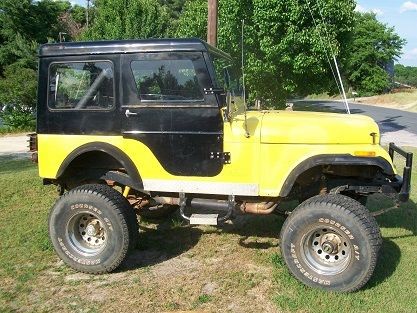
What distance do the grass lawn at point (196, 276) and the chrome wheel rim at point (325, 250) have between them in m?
0.25

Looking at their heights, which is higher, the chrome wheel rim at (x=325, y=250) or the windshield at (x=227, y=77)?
the windshield at (x=227, y=77)

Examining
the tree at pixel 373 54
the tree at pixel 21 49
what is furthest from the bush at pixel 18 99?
the tree at pixel 373 54

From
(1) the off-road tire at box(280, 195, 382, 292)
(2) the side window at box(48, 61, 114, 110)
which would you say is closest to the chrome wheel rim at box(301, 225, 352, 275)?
(1) the off-road tire at box(280, 195, 382, 292)

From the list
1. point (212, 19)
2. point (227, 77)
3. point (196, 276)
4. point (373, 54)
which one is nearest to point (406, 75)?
point (373, 54)

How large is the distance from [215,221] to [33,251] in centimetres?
233

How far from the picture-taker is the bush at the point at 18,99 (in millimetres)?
17628

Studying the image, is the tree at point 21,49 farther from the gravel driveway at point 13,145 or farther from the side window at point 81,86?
the side window at point 81,86

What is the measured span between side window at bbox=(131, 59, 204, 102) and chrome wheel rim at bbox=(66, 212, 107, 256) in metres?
1.49

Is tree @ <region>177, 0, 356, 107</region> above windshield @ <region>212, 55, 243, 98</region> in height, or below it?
above

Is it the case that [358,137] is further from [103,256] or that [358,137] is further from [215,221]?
[103,256]

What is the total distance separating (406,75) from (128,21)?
5993 cm

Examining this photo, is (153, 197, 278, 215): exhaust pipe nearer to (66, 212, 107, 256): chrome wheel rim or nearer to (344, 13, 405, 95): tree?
(66, 212, 107, 256): chrome wheel rim

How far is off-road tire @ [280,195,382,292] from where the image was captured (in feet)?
13.6

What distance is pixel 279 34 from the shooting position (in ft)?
43.3
